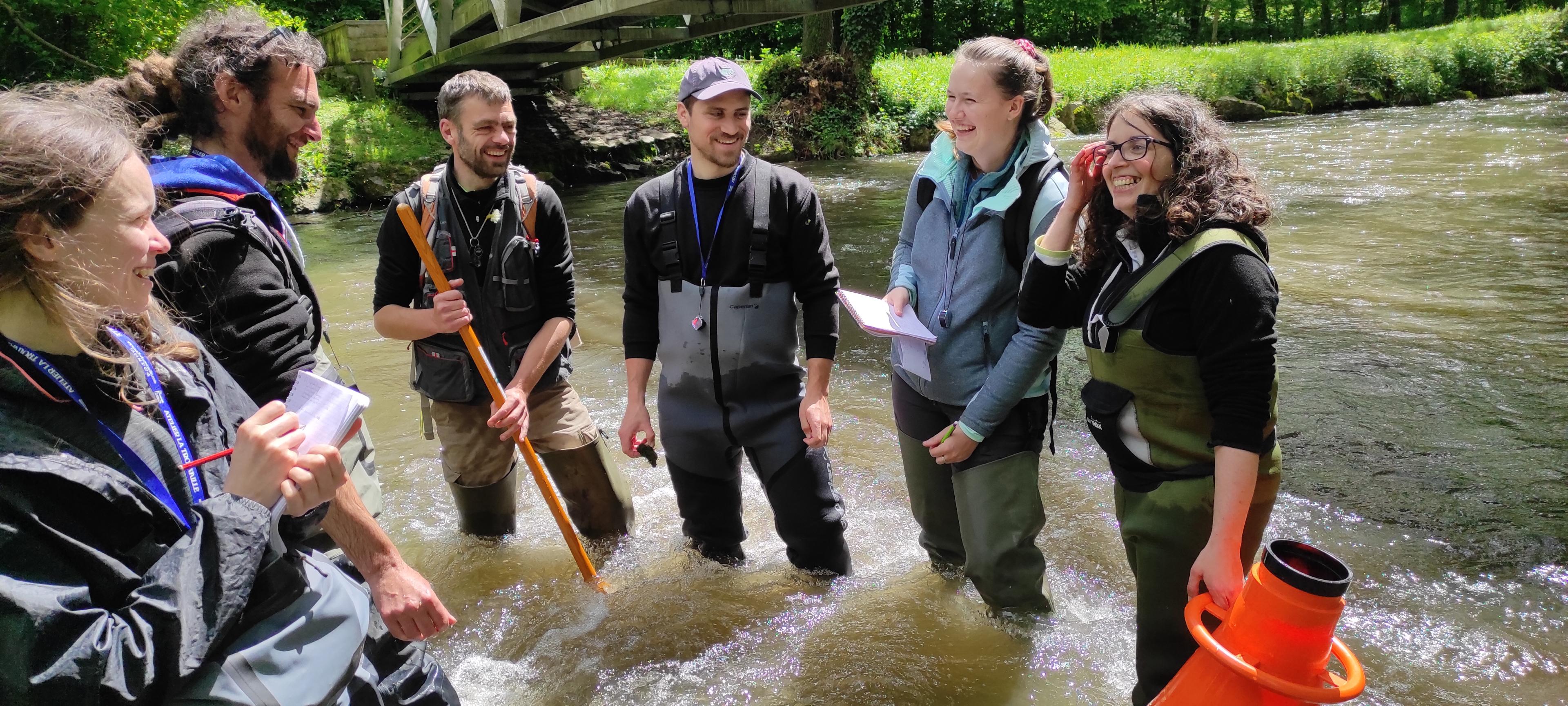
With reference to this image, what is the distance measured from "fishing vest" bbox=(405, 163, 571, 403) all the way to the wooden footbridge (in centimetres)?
694

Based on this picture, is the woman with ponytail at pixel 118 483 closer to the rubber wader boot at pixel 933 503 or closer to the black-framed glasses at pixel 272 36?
the black-framed glasses at pixel 272 36

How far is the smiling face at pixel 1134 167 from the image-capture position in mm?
2225

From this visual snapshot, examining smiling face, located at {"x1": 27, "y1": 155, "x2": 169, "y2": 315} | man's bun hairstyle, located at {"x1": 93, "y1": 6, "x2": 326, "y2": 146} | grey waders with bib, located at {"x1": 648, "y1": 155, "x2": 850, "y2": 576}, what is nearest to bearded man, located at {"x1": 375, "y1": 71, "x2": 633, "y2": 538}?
grey waders with bib, located at {"x1": 648, "y1": 155, "x2": 850, "y2": 576}

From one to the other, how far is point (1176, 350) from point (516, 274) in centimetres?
238

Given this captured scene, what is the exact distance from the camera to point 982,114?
2768 mm

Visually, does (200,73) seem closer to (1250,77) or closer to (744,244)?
(744,244)

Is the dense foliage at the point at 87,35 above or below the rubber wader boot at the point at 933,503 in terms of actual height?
above

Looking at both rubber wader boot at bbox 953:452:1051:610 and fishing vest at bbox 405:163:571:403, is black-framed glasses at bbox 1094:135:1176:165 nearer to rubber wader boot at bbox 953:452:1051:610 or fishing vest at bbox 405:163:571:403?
rubber wader boot at bbox 953:452:1051:610

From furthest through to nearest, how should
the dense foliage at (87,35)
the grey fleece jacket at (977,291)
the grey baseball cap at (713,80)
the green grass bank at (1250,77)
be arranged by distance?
the green grass bank at (1250,77)
the dense foliage at (87,35)
the grey baseball cap at (713,80)
the grey fleece jacket at (977,291)

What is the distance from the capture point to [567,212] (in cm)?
1312

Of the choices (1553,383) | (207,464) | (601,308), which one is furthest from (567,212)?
(207,464)

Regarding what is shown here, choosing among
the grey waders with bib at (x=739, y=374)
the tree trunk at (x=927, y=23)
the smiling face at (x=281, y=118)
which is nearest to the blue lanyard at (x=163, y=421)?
the smiling face at (x=281, y=118)

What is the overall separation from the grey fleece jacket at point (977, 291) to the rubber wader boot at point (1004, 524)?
0.17 meters

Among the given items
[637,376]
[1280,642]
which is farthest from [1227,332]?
[637,376]
